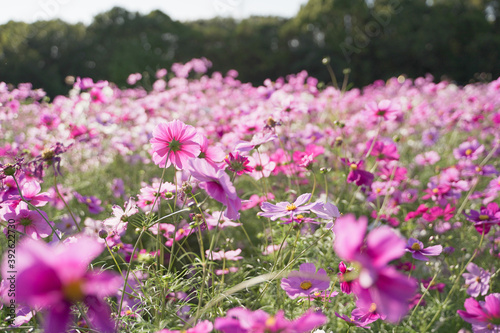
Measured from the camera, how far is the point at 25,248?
0.44m

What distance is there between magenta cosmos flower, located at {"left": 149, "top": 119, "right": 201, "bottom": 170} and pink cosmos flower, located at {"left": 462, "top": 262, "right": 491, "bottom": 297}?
116 centimetres

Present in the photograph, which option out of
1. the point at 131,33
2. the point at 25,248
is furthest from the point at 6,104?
the point at 131,33

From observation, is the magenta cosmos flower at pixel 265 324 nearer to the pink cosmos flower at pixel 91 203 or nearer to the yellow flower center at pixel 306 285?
the yellow flower center at pixel 306 285

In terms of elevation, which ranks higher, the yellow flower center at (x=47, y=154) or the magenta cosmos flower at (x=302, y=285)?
the yellow flower center at (x=47, y=154)

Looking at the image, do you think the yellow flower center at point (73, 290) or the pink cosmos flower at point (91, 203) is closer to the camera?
the yellow flower center at point (73, 290)

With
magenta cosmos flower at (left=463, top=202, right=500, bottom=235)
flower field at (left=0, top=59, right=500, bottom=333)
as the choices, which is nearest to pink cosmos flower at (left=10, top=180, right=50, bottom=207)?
Result: flower field at (left=0, top=59, right=500, bottom=333)

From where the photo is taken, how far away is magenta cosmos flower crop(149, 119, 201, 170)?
0.94 m

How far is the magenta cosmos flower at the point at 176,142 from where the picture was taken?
3.09 ft

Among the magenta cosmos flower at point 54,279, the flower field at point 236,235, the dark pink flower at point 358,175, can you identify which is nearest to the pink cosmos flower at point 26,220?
the flower field at point 236,235

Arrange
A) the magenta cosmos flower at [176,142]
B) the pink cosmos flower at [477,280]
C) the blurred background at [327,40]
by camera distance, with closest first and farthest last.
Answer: the magenta cosmos flower at [176,142], the pink cosmos flower at [477,280], the blurred background at [327,40]

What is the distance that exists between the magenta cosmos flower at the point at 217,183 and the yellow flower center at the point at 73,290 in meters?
0.36

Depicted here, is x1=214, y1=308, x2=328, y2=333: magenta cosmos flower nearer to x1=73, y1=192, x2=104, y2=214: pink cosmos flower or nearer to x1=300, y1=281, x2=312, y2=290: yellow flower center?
x1=300, y1=281, x2=312, y2=290: yellow flower center

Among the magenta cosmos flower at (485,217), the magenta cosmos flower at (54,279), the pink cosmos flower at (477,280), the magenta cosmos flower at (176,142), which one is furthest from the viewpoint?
the pink cosmos flower at (477,280)

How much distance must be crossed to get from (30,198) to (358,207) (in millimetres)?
1765
